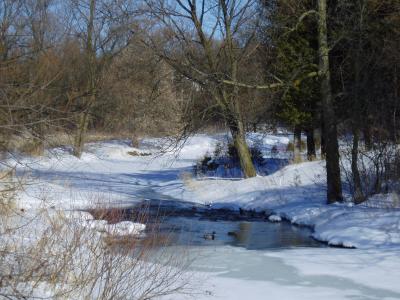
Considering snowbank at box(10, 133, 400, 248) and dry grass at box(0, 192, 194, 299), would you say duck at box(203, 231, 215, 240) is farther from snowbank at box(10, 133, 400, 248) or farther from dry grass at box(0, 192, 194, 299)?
dry grass at box(0, 192, 194, 299)

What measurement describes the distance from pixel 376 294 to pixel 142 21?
12.9 m

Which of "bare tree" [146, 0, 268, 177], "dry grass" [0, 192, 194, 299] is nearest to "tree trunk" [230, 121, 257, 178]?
"bare tree" [146, 0, 268, 177]

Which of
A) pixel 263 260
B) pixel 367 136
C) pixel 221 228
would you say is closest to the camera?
pixel 263 260

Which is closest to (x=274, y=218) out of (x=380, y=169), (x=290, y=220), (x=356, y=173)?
(x=290, y=220)

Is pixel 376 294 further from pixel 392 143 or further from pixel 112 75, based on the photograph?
pixel 112 75

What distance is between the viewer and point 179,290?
716 cm

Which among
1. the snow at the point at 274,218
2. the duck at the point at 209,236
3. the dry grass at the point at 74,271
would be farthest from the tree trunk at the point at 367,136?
the dry grass at the point at 74,271

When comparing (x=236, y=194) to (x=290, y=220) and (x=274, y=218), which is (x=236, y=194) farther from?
(x=290, y=220)

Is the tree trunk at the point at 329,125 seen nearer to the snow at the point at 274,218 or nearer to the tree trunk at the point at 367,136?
the tree trunk at the point at 367,136

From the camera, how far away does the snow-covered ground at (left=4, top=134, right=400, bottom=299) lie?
25.2ft

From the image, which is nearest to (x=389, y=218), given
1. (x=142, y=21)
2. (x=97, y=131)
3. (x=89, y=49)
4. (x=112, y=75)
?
(x=142, y=21)

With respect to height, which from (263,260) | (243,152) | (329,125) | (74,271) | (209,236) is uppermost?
(329,125)

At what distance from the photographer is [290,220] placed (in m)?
14.5

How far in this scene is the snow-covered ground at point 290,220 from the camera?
25.2ft
